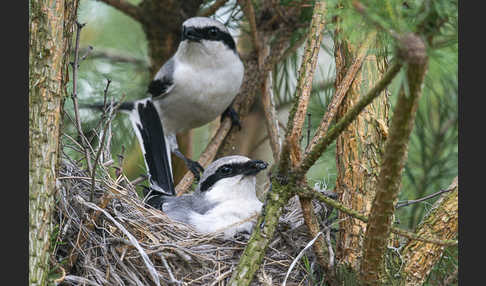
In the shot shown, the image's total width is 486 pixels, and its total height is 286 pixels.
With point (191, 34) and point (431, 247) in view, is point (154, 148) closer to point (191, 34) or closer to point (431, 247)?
point (191, 34)

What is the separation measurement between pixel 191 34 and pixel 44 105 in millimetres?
1835

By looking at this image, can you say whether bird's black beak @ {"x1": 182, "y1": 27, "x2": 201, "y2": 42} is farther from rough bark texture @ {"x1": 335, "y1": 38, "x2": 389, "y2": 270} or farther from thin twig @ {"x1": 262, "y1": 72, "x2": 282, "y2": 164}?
rough bark texture @ {"x1": 335, "y1": 38, "x2": 389, "y2": 270}

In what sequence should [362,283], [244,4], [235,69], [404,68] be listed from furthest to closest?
1. [235,69]
2. [244,4]
3. [362,283]
4. [404,68]

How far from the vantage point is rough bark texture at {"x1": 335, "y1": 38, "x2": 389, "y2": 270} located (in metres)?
2.39

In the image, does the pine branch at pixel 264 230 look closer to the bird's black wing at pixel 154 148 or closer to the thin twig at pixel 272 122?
the thin twig at pixel 272 122

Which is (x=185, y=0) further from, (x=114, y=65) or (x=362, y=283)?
(x=362, y=283)

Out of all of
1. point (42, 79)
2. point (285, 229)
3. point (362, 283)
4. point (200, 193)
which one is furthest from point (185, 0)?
point (362, 283)

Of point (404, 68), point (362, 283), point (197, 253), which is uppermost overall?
point (404, 68)

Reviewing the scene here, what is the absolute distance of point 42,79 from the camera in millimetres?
1942

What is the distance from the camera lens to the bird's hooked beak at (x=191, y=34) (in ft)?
12.0

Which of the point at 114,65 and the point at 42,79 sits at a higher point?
the point at 42,79

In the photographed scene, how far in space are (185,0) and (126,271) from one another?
7.56 feet

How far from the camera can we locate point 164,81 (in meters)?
3.99

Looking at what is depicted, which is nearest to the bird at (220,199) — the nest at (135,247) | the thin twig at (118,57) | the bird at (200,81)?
the nest at (135,247)
